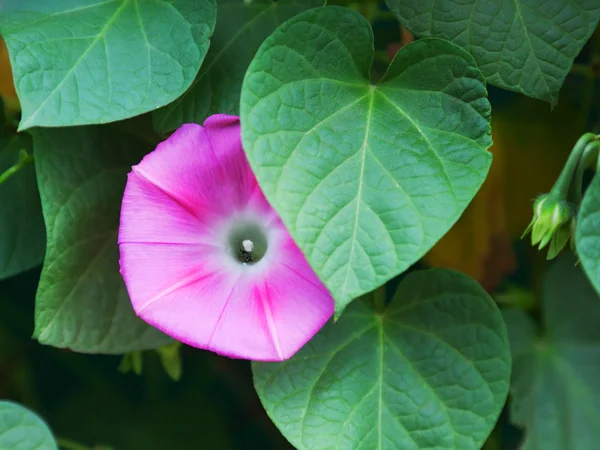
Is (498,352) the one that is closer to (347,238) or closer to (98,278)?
(347,238)

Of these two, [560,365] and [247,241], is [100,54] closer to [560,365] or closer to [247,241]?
[247,241]

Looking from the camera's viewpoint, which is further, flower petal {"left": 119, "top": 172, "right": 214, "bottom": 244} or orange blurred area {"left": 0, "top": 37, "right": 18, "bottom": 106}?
orange blurred area {"left": 0, "top": 37, "right": 18, "bottom": 106}

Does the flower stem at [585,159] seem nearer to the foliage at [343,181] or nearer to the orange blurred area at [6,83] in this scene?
the foliage at [343,181]

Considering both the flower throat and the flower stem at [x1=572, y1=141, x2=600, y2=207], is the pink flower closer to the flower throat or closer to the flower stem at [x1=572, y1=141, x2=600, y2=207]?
the flower throat

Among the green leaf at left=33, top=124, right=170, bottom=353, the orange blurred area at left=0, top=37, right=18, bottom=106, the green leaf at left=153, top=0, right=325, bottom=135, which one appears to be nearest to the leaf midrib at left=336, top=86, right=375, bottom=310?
the green leaf at left=153, top=0, right=325, bottom=135

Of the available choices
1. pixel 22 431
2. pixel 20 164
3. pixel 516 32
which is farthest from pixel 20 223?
pixel 516 32

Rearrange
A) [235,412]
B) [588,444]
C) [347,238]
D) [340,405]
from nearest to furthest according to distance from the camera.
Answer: [347,238], [340,405], [588,444], [235,412]

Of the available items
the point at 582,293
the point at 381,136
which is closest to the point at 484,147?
the point at 381,136
